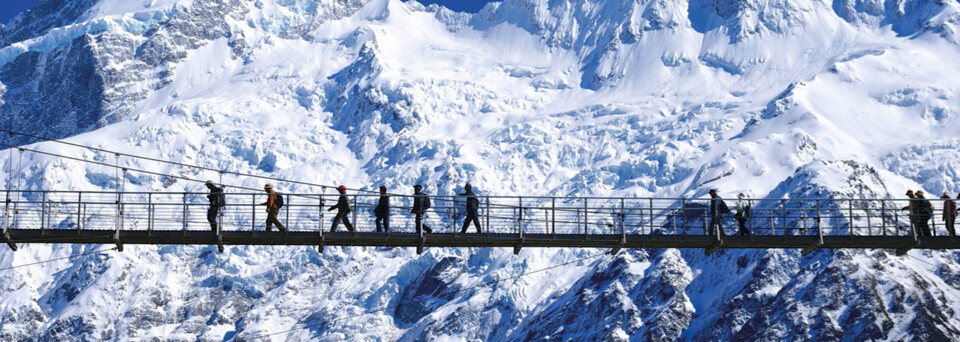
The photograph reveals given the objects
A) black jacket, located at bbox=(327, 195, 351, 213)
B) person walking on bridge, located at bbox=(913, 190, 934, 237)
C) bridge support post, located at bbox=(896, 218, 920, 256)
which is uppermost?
black jacket, located at bbox=(327, 195, 351, 213)

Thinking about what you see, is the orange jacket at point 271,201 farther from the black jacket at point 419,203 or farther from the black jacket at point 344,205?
the black jacket at point 419,203

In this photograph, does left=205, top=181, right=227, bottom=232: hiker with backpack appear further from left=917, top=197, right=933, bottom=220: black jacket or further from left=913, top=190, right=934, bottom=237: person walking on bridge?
left=913, top=190, right=934, bottom=237: person walking on bridge

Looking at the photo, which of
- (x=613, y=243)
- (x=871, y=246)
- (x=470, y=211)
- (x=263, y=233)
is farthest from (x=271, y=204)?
(x=871, y=246)

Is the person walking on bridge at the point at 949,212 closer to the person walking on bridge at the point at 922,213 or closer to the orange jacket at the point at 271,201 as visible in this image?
the person walking on bridge at the point at 922,213

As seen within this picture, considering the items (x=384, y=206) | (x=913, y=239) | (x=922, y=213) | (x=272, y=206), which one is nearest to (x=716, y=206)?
(x=913, y=239)

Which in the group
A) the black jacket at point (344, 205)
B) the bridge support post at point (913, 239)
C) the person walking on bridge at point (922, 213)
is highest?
the black jacket at point (344, 205)

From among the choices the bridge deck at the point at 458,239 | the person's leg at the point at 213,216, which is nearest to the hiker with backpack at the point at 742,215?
the bridge deck at the point at 458,239

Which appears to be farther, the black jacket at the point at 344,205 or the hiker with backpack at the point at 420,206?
the black jacket at the point at 344,205

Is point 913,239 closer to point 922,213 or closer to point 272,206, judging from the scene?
point 922,213

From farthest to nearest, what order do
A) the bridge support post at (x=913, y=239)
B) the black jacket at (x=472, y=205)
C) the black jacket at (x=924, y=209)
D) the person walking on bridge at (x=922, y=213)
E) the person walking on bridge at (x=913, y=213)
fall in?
the person walking on bridge at (x=922, y=213), the black jacket at (x=924, y=209), the bridge support post at (x=913, y=239), the person walking on bridge at (x=913, y=213), the black jacket at (x=472, y=205)

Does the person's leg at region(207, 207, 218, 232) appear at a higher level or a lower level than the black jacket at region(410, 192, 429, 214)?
lower

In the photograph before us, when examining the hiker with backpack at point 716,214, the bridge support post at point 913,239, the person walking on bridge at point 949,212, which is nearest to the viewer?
the hiker with backpack at point 716,214

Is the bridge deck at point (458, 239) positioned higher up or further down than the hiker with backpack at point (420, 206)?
further down

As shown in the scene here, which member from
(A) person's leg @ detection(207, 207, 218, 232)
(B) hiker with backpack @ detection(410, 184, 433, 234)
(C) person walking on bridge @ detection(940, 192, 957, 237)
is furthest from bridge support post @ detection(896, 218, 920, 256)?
(A) person's leg @ detection(207, 207, 218, 232)
